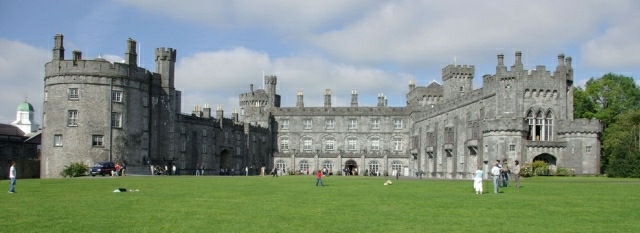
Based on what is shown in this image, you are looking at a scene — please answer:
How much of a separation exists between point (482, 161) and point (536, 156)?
497cm

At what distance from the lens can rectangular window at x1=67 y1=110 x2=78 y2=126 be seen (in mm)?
62469

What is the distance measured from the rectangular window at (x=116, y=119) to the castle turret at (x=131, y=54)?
4996mm

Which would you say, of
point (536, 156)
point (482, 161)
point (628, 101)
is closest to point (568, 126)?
point (536, 156)

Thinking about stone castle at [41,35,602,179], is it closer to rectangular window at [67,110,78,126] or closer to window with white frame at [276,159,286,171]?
rectangular window at [67,110,78,126]

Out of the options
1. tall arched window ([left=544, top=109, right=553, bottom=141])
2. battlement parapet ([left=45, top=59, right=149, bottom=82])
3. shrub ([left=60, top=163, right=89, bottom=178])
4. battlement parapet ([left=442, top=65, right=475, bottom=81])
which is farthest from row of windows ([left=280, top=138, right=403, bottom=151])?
shrub ([left=60, top=163, right=89, bottom=178])

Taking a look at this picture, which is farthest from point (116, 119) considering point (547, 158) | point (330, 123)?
point (330, 123)

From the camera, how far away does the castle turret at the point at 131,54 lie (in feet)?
217

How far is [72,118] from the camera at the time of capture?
6259cm

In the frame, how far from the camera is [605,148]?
7056 cm

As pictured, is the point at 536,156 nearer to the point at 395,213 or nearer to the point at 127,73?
the point at 127,73

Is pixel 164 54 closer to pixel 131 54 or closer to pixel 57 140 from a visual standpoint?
pixel 131 54

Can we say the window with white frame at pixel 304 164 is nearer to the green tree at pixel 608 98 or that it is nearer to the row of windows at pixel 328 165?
the row of windows at pixel 328 165

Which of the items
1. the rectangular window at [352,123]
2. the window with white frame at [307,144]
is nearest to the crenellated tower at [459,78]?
the rectangular window at [352,123]

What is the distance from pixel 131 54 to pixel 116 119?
6445mm
